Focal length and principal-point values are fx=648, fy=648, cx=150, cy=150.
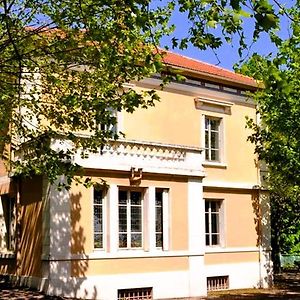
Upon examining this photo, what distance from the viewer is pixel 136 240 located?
20.6 m

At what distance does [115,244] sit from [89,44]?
7259mm

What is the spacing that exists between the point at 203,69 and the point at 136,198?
328 inches

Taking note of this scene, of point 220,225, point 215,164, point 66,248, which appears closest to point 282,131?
point 215,164

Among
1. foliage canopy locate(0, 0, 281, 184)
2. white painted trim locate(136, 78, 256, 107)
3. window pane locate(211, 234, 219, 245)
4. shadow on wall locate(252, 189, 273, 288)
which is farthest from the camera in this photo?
shadow on wall locate(252, 189, 273, 288)

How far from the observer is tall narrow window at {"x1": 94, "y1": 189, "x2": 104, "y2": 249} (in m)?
19.8

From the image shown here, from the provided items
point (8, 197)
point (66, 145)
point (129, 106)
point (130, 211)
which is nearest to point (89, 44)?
point (129, 106)

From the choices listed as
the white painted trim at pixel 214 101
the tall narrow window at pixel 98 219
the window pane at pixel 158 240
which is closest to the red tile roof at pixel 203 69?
the white painted trim at pixel 214 101

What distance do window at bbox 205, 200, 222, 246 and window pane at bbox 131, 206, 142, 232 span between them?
476cm

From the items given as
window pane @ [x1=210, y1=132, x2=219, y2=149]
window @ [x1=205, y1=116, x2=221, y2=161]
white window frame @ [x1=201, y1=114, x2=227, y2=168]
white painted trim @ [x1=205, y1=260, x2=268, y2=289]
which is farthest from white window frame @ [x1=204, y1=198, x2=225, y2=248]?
window pane @ [x1=210, y1=132, x2=219, y2=149]

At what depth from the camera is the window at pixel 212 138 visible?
2566 centimetres

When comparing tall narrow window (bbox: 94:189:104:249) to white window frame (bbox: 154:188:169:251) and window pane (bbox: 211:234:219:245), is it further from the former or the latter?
window pane (bbox: 211:234:219:245)

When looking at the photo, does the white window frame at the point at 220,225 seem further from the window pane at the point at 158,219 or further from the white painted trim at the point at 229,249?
the window pane at the point at 158,219

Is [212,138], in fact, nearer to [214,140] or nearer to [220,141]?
[214,140]

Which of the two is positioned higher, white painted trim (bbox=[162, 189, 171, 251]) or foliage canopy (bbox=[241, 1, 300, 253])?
foliage canopy (bbox=[241, 1, 300, 253])
